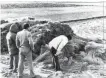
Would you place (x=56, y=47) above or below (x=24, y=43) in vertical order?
below

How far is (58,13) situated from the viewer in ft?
15.0

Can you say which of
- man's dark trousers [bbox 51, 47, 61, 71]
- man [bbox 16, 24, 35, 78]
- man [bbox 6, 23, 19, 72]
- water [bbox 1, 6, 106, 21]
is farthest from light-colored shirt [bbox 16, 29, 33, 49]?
water [bbox 1, 6, 106, 21]

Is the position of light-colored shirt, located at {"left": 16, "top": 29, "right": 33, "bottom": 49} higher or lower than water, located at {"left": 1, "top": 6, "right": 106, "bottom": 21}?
lower

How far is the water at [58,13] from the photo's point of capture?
454cm

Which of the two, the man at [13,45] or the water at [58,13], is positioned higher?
the water at [58,13]

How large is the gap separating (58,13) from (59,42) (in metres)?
0.87

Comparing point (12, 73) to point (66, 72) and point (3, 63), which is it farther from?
point (66, 72)

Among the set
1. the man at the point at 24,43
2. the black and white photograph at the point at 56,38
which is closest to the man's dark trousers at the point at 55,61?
the black and white photograph at the point at 56,38

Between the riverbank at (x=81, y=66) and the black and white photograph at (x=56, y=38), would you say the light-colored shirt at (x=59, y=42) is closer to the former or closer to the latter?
the black and white photograph at (x=56, y=38)

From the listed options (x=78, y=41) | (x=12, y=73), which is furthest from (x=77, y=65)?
(x=12, y=73)

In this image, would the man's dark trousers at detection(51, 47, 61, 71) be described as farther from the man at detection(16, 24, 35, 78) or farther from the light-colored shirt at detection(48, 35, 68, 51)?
the man at detection(16, 24, 35, 78)

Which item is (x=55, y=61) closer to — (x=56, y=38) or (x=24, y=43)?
(x=56, y=38)

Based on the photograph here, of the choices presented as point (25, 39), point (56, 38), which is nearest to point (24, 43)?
point (25, 39)

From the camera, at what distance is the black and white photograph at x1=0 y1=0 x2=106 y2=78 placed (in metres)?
3.88
